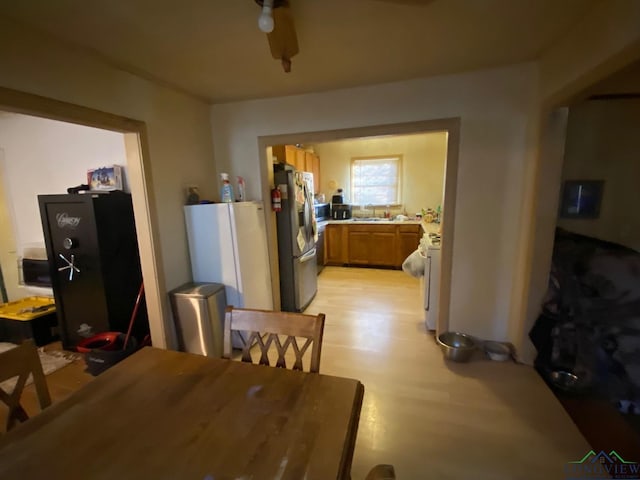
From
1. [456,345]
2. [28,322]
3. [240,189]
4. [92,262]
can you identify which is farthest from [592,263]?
[28,322]

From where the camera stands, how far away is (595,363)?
1.95 meters

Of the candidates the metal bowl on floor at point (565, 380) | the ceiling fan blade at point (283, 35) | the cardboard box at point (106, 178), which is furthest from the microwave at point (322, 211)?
the metal bowl on floor at point (565, 380)

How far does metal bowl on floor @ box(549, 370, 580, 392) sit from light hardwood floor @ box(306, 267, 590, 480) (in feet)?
0.34

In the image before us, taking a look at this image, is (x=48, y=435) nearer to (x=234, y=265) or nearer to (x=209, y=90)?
(x=234, y=265)

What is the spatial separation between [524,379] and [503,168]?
164cm

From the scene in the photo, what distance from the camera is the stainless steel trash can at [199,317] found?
224 cm

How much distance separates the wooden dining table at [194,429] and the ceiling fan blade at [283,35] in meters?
1.47

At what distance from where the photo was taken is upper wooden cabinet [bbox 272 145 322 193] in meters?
3.48

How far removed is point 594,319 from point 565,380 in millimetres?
489

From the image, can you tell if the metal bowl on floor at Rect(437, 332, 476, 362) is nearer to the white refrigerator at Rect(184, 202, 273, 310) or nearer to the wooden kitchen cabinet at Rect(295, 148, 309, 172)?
the white refrigerator at Rect(184, 202, 273, 310)

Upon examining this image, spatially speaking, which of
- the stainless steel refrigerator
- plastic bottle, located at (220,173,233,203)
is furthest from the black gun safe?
the stainless steel refrigerator

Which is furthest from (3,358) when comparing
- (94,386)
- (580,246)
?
(580,246)

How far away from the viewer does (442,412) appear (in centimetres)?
181

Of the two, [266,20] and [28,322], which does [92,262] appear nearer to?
[28,322]
